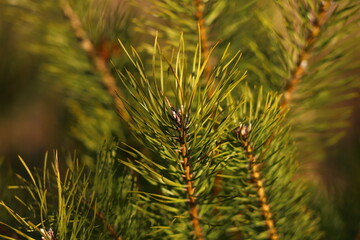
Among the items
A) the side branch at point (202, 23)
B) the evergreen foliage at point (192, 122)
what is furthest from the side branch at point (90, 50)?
the side branch at point (202, 23)

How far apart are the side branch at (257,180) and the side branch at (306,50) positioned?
6cm

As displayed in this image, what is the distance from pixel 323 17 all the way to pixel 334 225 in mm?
265

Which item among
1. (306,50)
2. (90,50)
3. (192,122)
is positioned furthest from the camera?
(90,50)

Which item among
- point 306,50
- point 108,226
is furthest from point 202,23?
point 108,226

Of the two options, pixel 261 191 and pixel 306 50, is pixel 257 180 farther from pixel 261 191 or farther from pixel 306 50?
pixel 306 50

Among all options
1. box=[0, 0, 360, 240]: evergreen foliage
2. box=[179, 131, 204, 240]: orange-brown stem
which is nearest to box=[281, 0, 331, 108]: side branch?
box=[0, 0, 360, 240]: evergreen foliage

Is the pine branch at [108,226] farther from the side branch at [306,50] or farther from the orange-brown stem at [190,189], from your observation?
the side branch at [306,50]

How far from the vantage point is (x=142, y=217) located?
358 millimetres

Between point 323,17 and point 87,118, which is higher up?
point 323,17

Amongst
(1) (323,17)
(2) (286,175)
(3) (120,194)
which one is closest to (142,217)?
(3) (120,194)

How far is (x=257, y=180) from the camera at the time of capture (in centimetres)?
33

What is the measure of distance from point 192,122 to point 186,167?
38 millimetres

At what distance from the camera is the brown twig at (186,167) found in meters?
0.26

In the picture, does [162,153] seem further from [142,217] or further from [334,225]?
[334,225]
